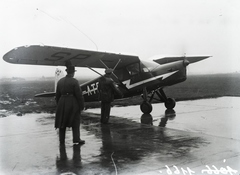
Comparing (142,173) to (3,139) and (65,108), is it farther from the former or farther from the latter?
(3,139)

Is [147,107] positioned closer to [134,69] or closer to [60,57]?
[134,69]

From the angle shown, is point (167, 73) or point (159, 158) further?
point (167, 73)

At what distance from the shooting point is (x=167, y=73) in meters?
11.2

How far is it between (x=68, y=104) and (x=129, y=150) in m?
1.71

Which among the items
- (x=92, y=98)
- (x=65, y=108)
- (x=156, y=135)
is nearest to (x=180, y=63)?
(x=92, y=98)

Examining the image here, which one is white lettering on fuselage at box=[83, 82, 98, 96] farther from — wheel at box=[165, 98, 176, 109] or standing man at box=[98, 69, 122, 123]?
wheel at box=[165, 98, 176, 109]

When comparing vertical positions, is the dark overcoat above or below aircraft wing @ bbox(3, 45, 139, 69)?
below

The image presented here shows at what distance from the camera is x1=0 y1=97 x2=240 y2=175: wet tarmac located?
171 inches

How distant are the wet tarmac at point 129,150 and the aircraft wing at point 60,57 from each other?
229cm

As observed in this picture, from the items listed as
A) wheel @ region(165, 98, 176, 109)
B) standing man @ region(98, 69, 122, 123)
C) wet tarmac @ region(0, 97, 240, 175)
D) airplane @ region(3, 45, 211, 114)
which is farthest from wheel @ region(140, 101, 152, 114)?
wet tarmac @ region(0, 97, 240, 175)

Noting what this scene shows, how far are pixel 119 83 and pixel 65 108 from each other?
581cm

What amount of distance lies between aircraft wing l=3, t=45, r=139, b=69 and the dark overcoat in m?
2.50

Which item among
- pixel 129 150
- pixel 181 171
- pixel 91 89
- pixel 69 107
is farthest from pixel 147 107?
pixel 181 171

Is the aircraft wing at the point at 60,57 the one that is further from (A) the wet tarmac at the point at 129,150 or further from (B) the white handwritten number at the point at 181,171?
(B) the white handwritten number at the point at 181,171
